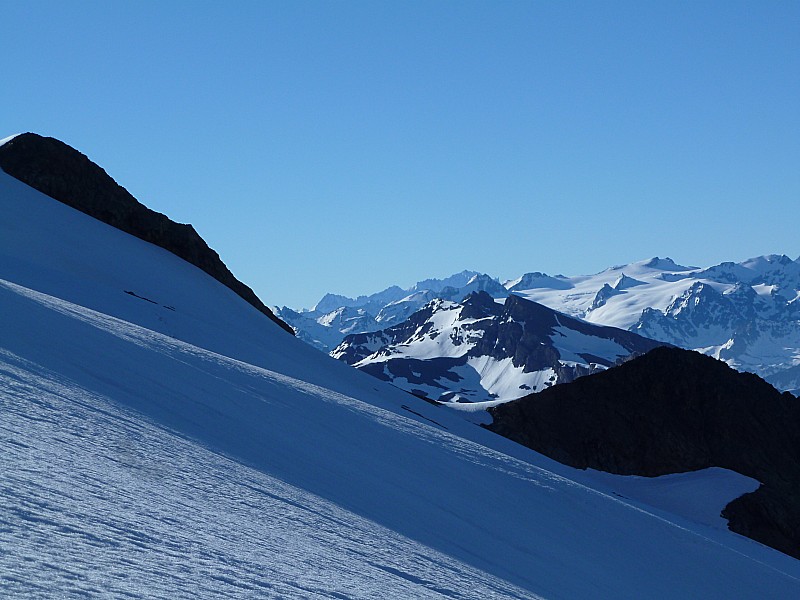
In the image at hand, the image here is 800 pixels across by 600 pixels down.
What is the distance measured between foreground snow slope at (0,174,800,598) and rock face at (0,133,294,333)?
2145 centimetres

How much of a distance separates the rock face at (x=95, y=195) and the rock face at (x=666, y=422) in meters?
19.3

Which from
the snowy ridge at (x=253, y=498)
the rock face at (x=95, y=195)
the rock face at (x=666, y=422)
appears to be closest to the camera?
the snowy ridge at (x=253, y=498)

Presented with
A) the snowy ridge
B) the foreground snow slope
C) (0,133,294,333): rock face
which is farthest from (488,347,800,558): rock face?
the snowy ridge

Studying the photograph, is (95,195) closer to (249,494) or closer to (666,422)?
(666,422)

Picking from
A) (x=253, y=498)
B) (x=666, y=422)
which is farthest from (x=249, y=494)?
(x=666, y=422)

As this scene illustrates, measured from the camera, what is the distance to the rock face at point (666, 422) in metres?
57.8

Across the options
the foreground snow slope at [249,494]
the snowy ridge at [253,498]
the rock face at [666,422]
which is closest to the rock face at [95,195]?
the rock face at [666,422]

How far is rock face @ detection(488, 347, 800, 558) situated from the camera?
57.8m

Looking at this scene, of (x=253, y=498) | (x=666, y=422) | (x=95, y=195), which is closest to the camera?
(x=253, y=498)

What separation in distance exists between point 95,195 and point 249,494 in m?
48.0

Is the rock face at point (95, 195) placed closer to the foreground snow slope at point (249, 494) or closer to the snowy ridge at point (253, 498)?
the foreground snow slope at point (249, 494)

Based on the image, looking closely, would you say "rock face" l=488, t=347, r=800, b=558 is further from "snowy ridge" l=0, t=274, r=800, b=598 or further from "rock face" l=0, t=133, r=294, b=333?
"snowy ridge" l=0, t=274, r=800, b=598

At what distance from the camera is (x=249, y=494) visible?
11938mm

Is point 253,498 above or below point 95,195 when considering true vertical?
below
